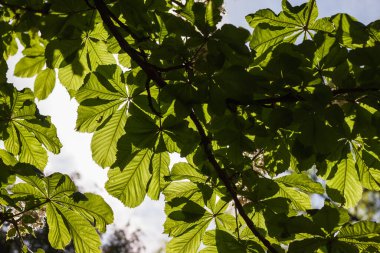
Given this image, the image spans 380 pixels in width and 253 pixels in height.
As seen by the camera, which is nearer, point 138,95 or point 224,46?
point 224,46

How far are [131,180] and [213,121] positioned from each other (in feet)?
1.53

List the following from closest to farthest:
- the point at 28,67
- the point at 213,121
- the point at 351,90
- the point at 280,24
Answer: the point at 351,90 → the point at 213,121 → the point at 280,24 → the point at 28,67

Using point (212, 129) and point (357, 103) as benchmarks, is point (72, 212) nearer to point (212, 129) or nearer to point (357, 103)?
point (212, 129)

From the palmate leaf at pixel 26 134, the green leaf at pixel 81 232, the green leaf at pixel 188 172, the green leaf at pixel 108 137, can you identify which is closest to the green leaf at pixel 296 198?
the green leaf at pixel 188 172

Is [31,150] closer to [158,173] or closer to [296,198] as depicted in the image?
[158,173]

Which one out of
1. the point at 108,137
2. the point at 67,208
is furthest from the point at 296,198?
the point at 67,208

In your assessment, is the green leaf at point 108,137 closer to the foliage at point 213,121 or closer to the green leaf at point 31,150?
the foliage at point 213,121

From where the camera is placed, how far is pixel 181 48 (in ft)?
3.48

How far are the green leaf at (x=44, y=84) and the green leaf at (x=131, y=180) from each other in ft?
2.48

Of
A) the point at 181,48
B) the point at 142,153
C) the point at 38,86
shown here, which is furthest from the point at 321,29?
the point at 38,86

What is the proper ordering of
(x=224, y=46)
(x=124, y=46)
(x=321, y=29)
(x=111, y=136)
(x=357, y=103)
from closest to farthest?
1. (x=224, y=46)
2. (x=357, y=103)
3. (x=124, y=46)
4. (x=321, y=29)
5. (x=111, y=136)

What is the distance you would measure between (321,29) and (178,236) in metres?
0.93

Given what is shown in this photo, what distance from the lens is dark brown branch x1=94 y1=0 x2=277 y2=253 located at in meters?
1.23

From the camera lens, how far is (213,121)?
123 cm
